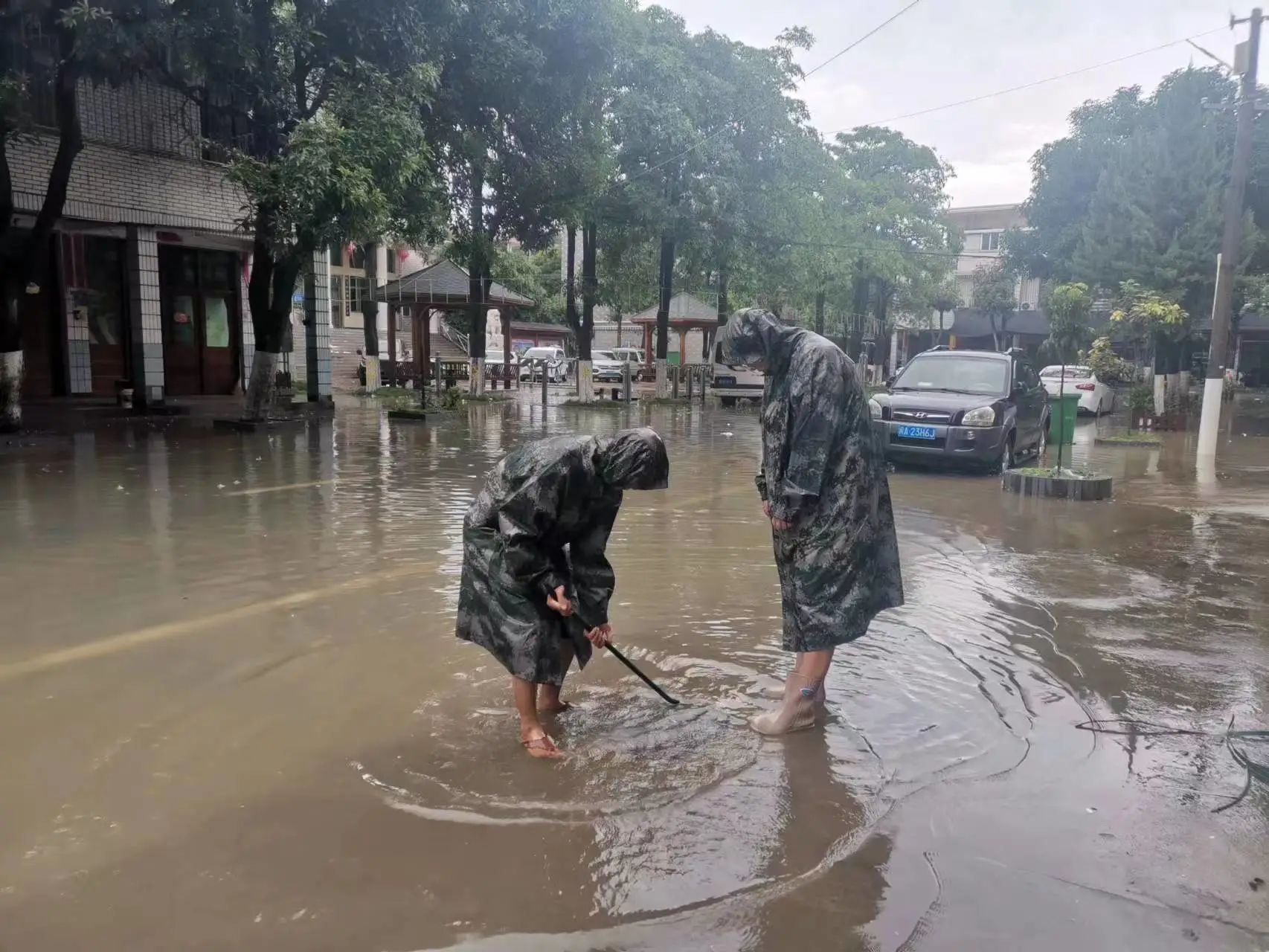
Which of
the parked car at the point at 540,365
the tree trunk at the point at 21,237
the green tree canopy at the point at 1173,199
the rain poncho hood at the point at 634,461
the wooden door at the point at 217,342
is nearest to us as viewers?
the rain poncho hood at the point at 634,461

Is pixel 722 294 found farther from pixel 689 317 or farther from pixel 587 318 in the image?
pixel 587 318

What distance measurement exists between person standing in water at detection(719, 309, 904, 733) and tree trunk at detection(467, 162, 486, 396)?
13647 millimetres

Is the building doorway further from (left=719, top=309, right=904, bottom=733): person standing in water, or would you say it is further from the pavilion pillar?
(left=719, top=309, right=904, bottom=733): person standing in water

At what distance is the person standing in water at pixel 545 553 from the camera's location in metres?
3.27

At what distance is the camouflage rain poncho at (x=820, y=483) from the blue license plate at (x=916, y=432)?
7.80 m

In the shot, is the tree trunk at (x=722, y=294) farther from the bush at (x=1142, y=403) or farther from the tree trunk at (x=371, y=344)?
the bush at (x=1142, y=403)

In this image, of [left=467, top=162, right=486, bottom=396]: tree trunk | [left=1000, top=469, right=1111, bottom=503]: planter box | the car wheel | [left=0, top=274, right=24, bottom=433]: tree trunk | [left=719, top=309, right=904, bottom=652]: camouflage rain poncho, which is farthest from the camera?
[left=467, top=162, right=486, bottom=396]: tree trunk

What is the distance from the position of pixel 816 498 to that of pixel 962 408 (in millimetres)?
8168

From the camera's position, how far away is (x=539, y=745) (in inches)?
138

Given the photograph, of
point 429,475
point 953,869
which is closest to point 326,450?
point 429,475

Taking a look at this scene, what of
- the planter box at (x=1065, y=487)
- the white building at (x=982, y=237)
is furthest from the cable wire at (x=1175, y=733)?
the white building at (x=982, y=237)

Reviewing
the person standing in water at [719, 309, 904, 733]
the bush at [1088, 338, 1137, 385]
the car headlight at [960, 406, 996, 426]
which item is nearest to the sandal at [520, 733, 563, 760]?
the person standing in water at [719, 309, 904, 733]

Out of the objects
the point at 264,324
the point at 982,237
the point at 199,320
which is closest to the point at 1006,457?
the point at 264,324

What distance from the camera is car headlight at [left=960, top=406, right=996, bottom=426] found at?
11.1 metres
